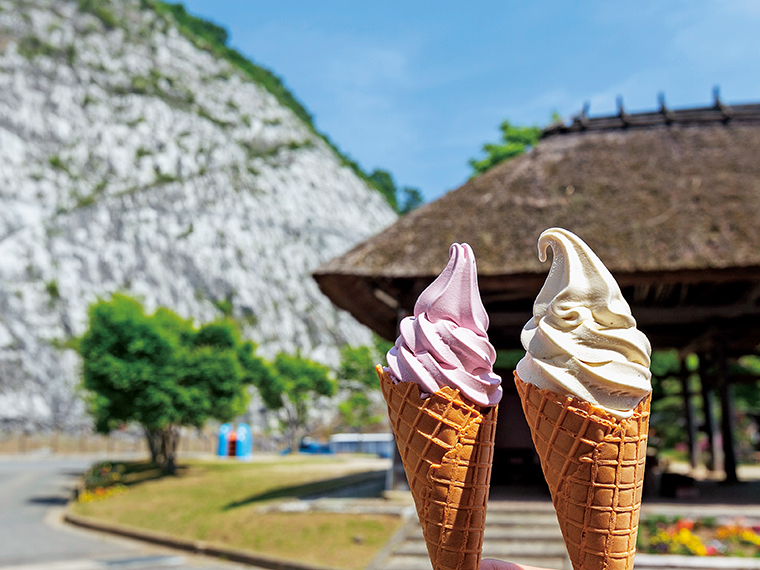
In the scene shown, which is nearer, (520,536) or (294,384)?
(520,536)

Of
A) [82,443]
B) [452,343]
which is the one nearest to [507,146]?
[452,343]

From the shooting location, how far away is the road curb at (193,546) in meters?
9.98

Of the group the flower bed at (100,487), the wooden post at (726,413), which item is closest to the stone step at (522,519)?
the wooden post at (726,413)

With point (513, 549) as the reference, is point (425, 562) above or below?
below

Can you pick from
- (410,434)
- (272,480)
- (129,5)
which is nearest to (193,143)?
(129,5)

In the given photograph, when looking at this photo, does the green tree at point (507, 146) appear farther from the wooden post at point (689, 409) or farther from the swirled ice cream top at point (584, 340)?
the swirled ice cream top at point (584, 340)

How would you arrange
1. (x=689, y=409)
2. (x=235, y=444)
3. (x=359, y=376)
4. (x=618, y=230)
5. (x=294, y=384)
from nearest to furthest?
(x=618, y=230)
(x=689, y=409)
(x=235, y=444)
(x=294, y=384)
(x=359, y=376)

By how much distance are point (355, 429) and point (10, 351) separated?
25.7 meters

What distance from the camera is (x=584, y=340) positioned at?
95.6 inches

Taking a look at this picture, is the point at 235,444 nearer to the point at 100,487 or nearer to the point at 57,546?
the point at 100,487

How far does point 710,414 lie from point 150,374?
16.9 meters

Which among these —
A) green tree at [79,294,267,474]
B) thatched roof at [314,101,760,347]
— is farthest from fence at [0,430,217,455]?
thatched roof at [314,101,760,347]

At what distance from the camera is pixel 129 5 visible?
73188 millimetres

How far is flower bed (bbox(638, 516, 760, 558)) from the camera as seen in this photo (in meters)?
8.30
